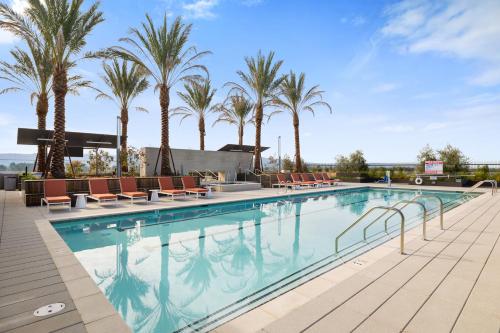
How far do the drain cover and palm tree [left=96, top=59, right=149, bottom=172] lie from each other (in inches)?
675

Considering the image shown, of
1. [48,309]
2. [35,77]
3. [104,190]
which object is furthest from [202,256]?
[35,77]

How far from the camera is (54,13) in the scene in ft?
37.5

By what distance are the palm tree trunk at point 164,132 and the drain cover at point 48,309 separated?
1330 centimetres

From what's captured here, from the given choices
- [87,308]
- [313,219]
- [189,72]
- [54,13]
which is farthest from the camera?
[189,72]

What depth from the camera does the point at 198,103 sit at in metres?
25.1

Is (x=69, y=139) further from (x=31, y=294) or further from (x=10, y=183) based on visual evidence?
(x=31, y=294)

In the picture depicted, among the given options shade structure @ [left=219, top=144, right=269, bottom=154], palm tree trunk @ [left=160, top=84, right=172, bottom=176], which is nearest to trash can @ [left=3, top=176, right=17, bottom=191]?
palm tree trunk @ [left=160, top=84, right=172, bottom=176]

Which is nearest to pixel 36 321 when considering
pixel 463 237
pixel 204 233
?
pixel 204 233

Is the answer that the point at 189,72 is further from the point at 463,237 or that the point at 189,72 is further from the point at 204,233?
the point at 463,237

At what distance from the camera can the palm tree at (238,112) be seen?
2708 cm

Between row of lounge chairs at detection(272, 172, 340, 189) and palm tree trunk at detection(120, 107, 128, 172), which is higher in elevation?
palm tree trunk at detection(120, 107, 128, 172)

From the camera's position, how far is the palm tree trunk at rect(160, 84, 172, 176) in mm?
15922

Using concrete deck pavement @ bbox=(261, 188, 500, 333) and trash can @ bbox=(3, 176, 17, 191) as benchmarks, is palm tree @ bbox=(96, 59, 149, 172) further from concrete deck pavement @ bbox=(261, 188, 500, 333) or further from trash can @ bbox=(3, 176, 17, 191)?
concrete deck pavement @ bbox=(261, 188, 500, 333)

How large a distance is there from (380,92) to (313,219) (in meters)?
16.3
